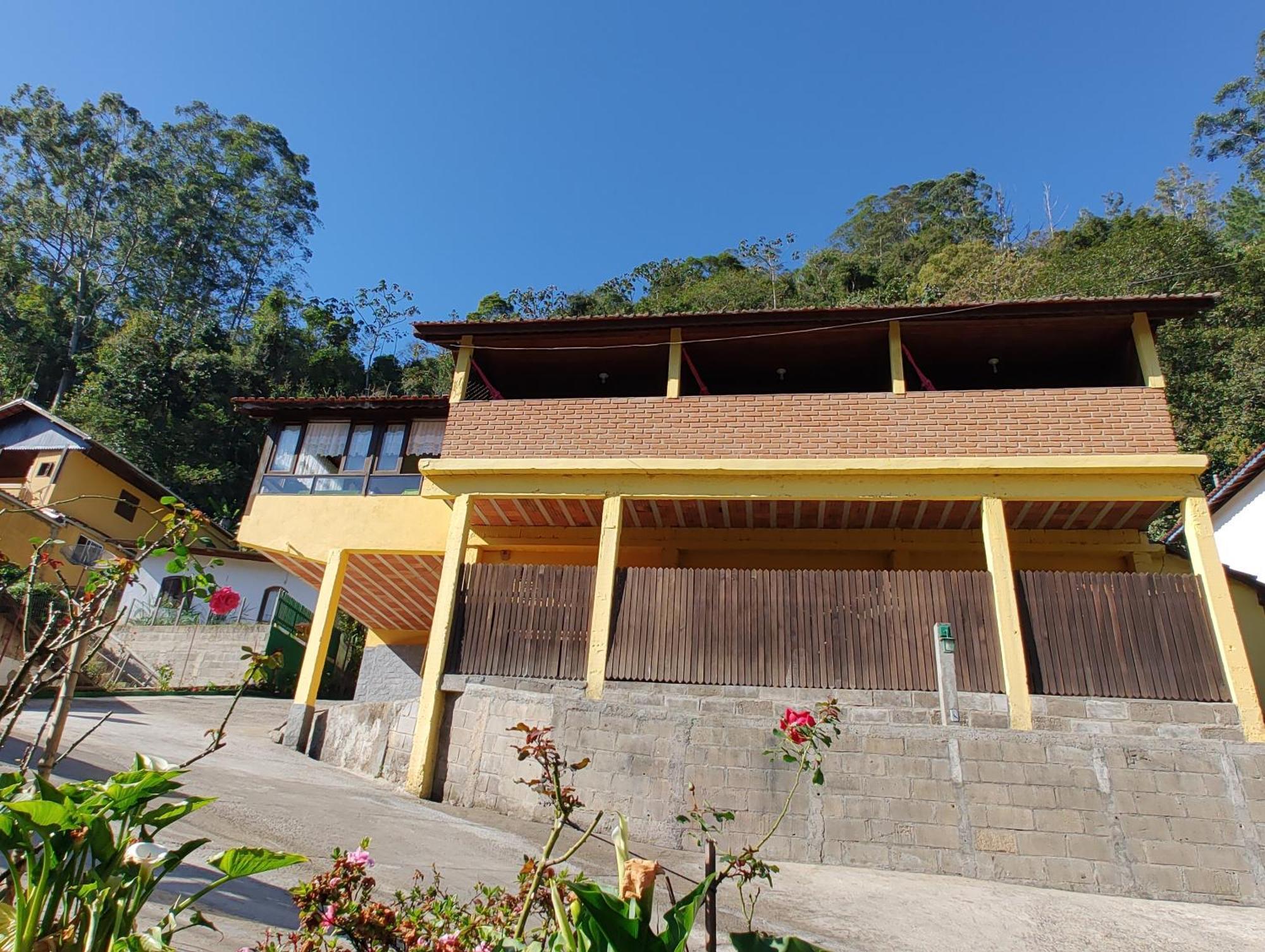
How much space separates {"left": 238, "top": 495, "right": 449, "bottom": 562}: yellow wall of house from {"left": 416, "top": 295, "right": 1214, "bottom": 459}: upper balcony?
6.00 feet

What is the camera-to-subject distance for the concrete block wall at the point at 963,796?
6.49 meters

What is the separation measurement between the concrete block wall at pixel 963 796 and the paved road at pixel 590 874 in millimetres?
272

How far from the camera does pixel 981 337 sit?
10.1m

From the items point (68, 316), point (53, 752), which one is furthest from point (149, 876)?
point (68, 316)

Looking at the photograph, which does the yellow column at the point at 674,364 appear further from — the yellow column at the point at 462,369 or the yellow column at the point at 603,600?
the yellow column at the point at 462,369

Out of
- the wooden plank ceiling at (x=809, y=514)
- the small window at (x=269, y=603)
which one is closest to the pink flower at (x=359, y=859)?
the wooden plank ceiling at (x=809, y=514)

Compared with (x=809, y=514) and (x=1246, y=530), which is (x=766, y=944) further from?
(x=1246, y=530)

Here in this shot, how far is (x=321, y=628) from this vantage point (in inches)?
436

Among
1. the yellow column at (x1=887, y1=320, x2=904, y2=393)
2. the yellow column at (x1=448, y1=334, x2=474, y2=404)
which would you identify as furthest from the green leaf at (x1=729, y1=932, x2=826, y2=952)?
the yellow column at (x1=448, y1=334, x2=474, y2=404)

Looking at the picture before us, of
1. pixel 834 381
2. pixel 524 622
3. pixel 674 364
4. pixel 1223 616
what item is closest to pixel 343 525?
pixel 524 622

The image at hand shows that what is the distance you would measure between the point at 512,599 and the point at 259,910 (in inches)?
229

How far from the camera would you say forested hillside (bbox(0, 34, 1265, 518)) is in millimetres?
23641

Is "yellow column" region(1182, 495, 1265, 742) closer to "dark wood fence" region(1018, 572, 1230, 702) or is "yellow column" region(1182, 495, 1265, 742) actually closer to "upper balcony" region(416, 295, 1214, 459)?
"dark wood fence" region(1018, 572, 1230, 702)

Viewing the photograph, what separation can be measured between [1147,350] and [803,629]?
5.61 m
